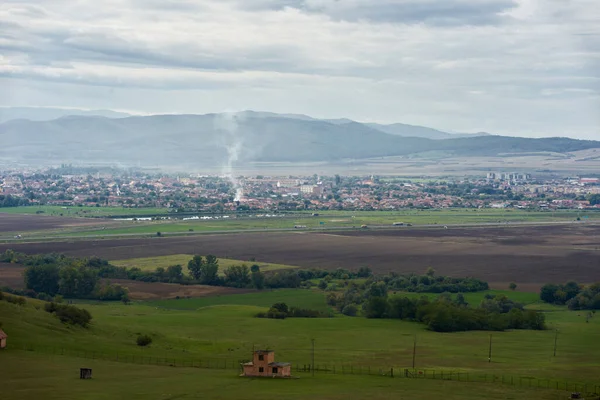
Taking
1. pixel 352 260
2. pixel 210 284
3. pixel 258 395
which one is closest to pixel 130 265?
pixel 210 284

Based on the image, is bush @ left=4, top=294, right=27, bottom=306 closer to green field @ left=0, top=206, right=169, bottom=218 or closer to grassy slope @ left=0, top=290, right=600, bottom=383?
grassy slope @ left=0, top=290, right=600, bottom=383

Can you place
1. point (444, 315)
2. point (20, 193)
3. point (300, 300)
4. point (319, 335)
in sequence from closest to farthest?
1. point (319, 335)
2. point (444, 315)
3. point (300, 300)
4. point (20, 193)

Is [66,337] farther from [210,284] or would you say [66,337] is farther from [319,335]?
[210,284]

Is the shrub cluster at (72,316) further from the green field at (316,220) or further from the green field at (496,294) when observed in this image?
the green field at (316,220)

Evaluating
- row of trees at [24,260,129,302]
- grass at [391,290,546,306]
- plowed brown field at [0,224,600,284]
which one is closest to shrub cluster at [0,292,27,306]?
row of trees at [24,260,129,302]

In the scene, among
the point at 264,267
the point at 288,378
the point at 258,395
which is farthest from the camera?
the point at 264,267

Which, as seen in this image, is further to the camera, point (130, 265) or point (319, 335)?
point (130, 265)
